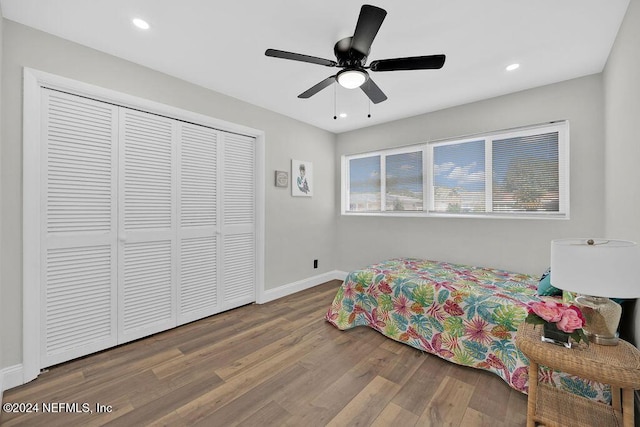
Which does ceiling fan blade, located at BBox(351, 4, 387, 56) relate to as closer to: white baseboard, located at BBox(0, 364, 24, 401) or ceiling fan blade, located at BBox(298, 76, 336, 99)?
ceiling fan blade, located at BBox(298, 76, 336, 99)

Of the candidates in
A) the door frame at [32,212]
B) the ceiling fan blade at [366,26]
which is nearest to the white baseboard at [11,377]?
the door frame at [32,212]

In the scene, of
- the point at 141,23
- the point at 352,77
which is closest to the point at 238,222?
the point at 141,23

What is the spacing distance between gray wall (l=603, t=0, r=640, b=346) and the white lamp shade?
61 cm

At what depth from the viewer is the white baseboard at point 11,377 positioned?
183 centimetres

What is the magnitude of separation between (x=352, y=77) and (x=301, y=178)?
220cm

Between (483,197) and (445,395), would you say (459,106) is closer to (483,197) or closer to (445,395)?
(483,197)

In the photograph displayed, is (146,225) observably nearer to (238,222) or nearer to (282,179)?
(238,222)

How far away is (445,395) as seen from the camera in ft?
6.06

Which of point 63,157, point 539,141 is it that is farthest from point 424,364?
point 63,157

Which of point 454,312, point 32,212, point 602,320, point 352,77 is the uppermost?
point 352,77

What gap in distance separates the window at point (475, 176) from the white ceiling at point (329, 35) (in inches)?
25.3

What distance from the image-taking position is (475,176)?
131 inches

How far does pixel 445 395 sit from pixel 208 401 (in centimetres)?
162

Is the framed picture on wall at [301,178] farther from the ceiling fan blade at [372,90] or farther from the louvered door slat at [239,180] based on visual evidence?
the ceiling fan blade at [372,90]
